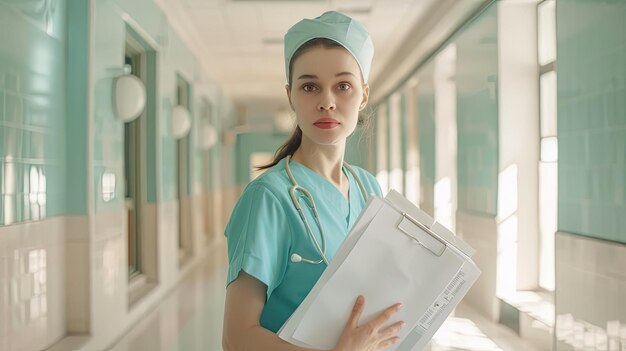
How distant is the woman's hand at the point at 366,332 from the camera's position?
0.99 metres

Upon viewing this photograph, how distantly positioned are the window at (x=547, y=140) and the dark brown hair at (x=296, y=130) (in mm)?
3242

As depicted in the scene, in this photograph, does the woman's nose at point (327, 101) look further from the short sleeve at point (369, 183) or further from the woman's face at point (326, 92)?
the short sleeve at point (369, 183)

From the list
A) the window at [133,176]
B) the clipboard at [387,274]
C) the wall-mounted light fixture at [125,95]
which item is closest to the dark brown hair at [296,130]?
the clipboard at [387,274]

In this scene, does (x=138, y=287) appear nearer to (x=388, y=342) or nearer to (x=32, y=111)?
(x=32, y=111)

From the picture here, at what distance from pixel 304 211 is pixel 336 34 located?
1.17ft

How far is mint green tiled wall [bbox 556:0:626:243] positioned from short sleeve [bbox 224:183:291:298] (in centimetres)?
207

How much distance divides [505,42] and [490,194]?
1218mm

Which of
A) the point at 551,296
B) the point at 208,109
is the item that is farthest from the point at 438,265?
the point at 208,109

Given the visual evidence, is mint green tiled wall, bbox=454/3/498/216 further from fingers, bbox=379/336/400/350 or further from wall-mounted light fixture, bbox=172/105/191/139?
fingers, bbox=379/336/400/350

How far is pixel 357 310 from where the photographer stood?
3.28ft

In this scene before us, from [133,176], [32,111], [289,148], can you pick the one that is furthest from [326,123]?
[133,176]

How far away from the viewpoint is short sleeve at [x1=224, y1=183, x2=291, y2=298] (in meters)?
1.04

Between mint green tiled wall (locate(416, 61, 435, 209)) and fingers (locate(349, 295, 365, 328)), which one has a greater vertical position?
mint green tiled wall (locate(416, 61, 435, 209))

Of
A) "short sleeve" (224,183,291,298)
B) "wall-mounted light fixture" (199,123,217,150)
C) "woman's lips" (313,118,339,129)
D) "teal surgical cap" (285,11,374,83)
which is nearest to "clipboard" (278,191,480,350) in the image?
"short sleeve" (224,183,291,298)
